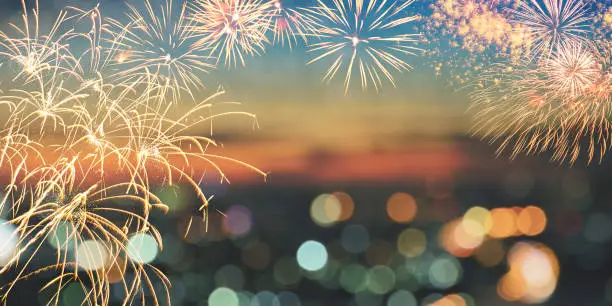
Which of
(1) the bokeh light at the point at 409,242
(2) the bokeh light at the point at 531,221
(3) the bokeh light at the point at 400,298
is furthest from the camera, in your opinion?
(3) the bokeh light at the point at 400,298

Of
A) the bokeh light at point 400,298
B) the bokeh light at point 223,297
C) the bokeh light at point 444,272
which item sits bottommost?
the bokeh light at point 223,297

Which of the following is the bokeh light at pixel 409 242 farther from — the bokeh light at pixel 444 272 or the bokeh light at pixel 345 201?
the bokeh light at pixel 345 201

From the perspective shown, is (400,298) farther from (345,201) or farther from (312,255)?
(345,201)

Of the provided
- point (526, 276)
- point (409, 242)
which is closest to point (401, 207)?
point (409, 242)

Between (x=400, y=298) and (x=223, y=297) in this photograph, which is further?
(x=400, y=298)

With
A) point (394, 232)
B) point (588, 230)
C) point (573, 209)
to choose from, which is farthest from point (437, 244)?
point (588, 230)

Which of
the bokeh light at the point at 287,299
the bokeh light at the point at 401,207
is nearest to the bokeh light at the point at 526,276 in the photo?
the bokeh light at the point at 401,207
